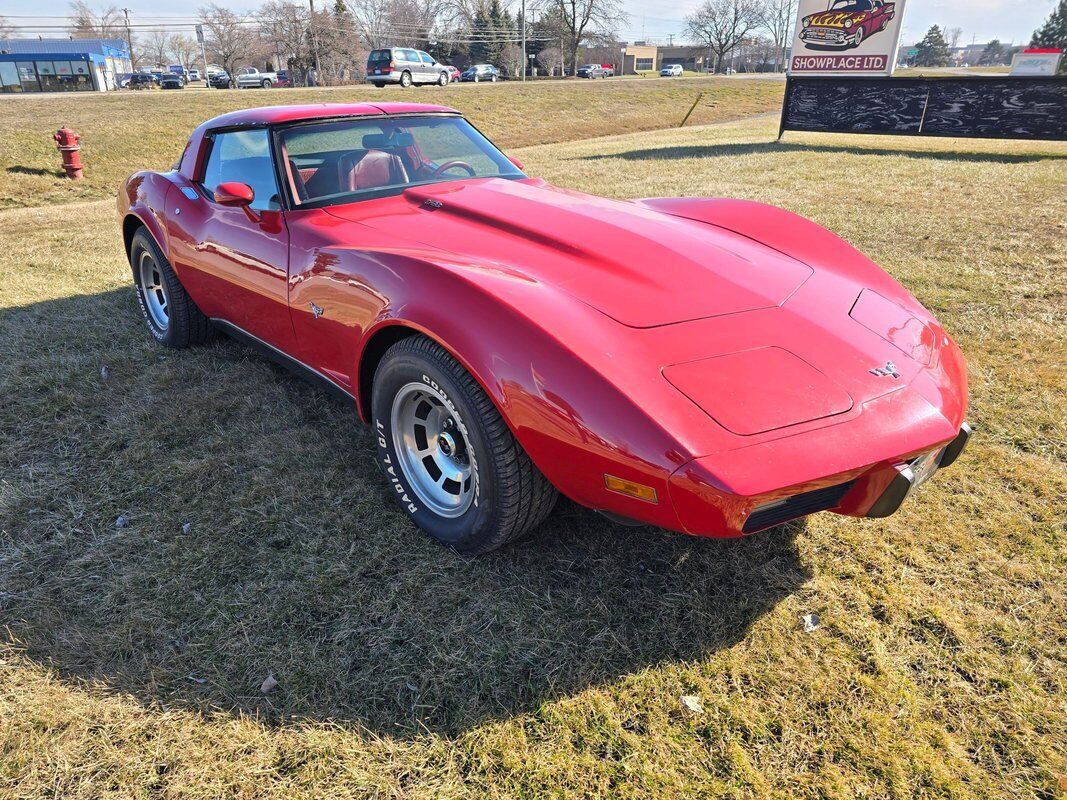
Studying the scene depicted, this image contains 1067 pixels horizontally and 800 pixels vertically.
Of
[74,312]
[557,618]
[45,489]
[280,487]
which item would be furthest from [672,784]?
[74,312]

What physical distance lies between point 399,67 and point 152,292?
1108 inches

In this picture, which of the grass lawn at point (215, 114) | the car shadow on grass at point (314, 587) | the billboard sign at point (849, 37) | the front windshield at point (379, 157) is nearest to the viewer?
the car shadow on grass at point (314, 587)

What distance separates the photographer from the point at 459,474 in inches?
98.8

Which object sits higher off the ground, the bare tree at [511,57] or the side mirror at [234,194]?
the bare tree at [511,57]

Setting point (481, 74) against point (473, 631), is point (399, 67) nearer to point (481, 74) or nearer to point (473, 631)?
point (481, 74)

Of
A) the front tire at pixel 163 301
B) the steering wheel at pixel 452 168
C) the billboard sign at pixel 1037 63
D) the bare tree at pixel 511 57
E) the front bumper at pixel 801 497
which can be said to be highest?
the bare tree at pixel 511 57

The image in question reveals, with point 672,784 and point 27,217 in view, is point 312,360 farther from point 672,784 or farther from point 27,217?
point 27,217

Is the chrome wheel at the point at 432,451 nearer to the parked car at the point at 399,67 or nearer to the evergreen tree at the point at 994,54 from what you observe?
the parked car at the point at 399,67

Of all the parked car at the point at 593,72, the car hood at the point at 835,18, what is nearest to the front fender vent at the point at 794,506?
the car hood at the point at 835,18

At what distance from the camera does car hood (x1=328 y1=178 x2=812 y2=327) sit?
2.36m

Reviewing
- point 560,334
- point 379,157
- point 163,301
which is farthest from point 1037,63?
point 560,334

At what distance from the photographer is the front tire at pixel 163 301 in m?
4.14

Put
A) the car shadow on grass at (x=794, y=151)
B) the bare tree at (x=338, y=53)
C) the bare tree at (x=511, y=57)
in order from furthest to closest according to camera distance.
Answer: the bare tree at (x=511, y=57)
the bare tree at (x=338, y=53)
the car shadow on grass at (x=794, y=151)

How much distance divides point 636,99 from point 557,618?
30332 millimetres
